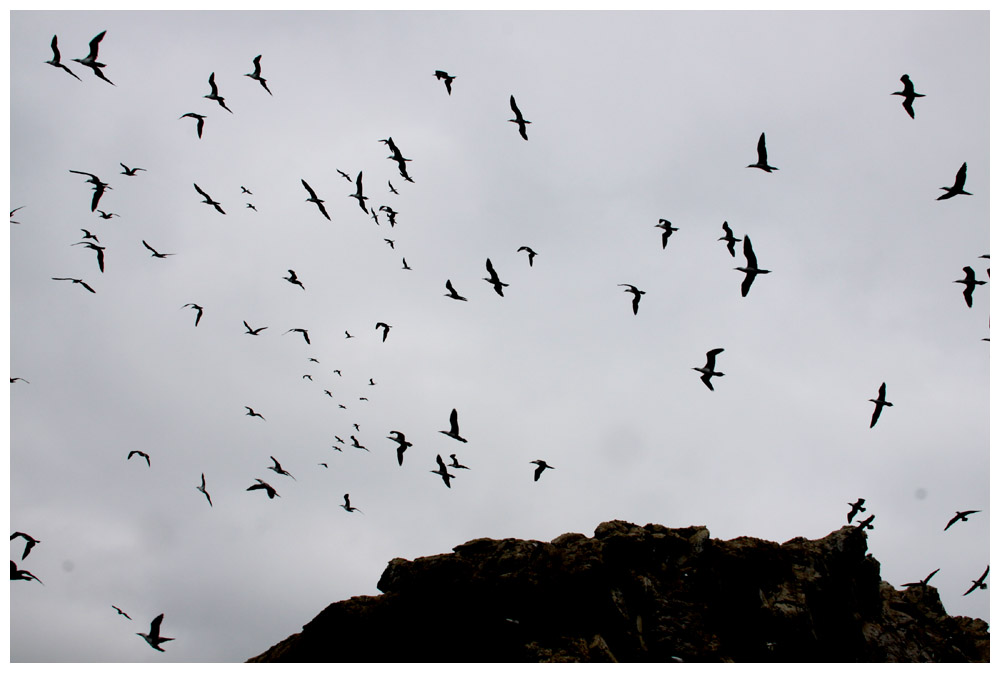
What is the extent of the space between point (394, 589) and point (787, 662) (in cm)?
2597

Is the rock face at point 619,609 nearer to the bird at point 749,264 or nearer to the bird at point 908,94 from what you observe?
the bird at point 749,264

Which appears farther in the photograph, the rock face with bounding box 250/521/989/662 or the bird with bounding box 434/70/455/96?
the rock face with bounding box 250/521/989/662

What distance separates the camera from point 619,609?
132 feet

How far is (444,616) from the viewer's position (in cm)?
4178

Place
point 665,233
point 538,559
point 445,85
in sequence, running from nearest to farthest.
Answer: point 445,85, point 665,233, point 538,559

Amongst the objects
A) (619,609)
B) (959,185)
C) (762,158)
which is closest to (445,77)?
(762,158)

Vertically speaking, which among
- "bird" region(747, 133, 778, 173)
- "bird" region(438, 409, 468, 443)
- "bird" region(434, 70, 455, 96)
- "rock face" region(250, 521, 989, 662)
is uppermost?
"bird" region(434, 70, 455, 96)

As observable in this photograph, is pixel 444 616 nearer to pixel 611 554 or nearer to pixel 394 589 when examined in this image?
pixel 394 589

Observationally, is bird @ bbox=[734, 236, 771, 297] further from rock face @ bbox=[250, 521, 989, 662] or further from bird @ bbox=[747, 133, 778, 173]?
rock face @ bbox=[250, 521, 989, 662]

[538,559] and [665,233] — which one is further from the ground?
[665,233]

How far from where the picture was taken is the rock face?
40.0m

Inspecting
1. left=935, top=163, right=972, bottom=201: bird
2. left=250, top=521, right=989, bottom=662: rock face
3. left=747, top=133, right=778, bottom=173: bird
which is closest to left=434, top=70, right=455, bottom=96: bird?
left=747, top=133, right=778, bottom=173: bird

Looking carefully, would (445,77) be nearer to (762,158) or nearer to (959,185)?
(762,158)

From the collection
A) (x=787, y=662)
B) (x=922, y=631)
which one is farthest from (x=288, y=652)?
(x=922, y=631)
